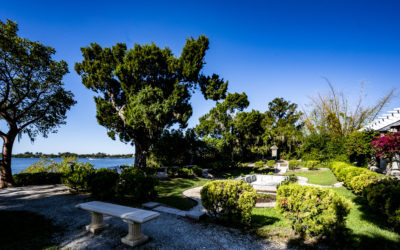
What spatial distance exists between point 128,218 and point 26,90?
12299 millimetres

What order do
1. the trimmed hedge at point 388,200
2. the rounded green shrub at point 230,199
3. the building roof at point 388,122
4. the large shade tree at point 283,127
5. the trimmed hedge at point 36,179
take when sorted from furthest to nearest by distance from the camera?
1. the large shade tree at point 283,127
2. the building roof at point 388,122
3. the trimmed hedge at point 36,179
4. the rounded green shrub at point 230,199
5. the trimmed hedge at point 388,200

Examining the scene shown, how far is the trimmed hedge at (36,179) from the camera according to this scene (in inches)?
459

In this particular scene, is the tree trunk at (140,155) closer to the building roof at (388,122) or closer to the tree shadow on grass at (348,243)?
the tree shadow on grass at (348,243)

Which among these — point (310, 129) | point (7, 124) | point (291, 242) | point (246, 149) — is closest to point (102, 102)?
point (7, 124)

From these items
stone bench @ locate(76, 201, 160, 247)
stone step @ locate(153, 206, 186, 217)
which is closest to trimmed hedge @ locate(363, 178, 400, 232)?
stone step @ locate(153, 206, 186, 217)

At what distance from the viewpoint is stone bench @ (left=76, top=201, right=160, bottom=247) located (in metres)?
4.00

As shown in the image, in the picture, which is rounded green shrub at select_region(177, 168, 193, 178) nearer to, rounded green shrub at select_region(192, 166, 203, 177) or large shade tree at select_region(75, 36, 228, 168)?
rounded green shrub at select_region(192, 166, 203, 177)

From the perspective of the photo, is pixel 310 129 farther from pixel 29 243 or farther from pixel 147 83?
pixel 29 243

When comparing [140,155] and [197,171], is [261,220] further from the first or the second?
[140,155]

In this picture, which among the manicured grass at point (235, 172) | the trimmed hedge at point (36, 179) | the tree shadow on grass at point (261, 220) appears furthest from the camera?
the manicured grass at point (235, 172)

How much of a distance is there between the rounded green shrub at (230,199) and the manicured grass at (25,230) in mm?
3641

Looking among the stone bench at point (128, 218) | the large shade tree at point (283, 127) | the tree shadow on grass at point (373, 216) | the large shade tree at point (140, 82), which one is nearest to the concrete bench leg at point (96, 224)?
the stone bench at point (128, 218)

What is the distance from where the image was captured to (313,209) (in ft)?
13.9

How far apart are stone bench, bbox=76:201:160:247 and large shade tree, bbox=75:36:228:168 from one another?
374 inches
